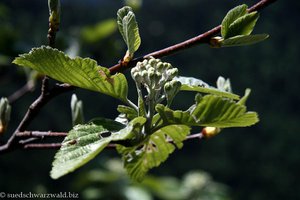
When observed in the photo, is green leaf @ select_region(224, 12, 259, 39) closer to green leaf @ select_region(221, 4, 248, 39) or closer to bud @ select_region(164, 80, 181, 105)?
green leaf @ select_region(221, 4, 248, 39)

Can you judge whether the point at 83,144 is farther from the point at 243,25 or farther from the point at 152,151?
the point at 243,25

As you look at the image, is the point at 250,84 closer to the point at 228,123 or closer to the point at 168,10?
the point at 168,10

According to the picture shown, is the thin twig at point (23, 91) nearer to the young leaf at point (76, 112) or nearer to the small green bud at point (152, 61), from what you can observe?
the young leaf at point (76, 112)

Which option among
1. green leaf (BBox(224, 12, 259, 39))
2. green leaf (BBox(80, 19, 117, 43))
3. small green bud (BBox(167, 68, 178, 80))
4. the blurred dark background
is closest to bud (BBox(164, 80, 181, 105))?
small green bud (BBox(167, 68, 178, 80))

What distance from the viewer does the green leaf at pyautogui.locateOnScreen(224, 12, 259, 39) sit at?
2.26 feet

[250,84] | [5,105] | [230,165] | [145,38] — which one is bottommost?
[230,165]

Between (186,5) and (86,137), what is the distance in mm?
7644

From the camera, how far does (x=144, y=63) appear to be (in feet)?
2.20

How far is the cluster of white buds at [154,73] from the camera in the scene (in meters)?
0.66

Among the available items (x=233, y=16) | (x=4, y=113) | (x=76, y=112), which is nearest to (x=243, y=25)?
(x=233, y=16)

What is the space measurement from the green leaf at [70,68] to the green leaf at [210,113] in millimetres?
98

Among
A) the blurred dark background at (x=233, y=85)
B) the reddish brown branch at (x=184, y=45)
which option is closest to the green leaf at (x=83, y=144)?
the reddish brown branch at (x=184, y=45)

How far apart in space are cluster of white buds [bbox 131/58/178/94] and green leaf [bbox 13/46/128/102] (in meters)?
0.02

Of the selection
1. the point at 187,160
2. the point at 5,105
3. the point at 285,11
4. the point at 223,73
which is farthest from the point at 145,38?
the point at 5,105
